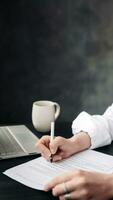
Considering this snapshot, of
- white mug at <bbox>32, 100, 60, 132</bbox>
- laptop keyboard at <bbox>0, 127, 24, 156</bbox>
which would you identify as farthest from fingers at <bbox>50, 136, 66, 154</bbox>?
white mug at <bbox>32, 100, 60, 132</bbox>

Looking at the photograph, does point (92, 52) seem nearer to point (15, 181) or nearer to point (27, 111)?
point (27, 111)

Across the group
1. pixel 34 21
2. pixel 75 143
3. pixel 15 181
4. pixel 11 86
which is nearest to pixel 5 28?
pixel 34 21

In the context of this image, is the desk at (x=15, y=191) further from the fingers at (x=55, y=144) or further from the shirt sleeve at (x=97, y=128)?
the shirt sleeve at (x=97, y=128)

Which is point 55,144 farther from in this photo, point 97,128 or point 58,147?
point 97,128

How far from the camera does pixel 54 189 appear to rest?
0.87 metres

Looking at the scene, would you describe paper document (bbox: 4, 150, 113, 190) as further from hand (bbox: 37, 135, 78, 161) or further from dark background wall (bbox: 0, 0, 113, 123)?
dark background wall (bbox: 0, 0, 113, 123)

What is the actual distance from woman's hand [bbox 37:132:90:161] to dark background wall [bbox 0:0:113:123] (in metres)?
1.14

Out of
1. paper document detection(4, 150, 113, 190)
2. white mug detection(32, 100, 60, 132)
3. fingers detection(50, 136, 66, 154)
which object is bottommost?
paper document detection(4, 150, 113, 190)

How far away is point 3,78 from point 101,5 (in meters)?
0.76

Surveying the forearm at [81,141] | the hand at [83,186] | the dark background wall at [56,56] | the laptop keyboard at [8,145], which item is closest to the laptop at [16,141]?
the laptop keyboard at [8,145]

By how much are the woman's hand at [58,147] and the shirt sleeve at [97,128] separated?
0.25ft

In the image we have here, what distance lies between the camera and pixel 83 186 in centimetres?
87

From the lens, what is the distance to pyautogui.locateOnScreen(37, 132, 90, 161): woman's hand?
1.08 m

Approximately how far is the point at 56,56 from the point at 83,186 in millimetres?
1478
